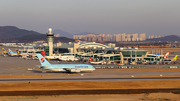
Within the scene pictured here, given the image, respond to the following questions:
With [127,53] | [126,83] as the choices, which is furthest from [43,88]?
[127,53]

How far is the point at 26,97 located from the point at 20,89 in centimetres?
607

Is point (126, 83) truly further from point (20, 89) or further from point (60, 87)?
point (20, 89)

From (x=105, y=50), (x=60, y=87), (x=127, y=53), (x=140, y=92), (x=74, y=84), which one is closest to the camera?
(x=140, y=92)

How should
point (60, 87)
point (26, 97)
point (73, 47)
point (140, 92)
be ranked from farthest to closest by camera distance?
1. point (73, 47)
2. point (60, 87)
3. point (140, 92)
4. point (26, 97)

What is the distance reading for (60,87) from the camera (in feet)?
153

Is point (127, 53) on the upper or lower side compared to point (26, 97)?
upper

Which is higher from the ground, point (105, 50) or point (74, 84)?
point (105, 50)

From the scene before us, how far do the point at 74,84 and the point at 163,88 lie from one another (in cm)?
2060

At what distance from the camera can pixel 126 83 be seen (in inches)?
2020

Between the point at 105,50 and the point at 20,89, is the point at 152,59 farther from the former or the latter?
the point at 20,89

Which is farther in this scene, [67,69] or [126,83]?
[67,69]

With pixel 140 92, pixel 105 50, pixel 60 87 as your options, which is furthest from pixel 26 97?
pixel 105 50

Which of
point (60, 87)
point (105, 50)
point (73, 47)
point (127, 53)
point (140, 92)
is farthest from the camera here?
point (73, 47)

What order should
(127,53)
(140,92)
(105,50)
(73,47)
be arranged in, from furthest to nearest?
(73,47) < (105,50) < (127,53) < (140,92)
